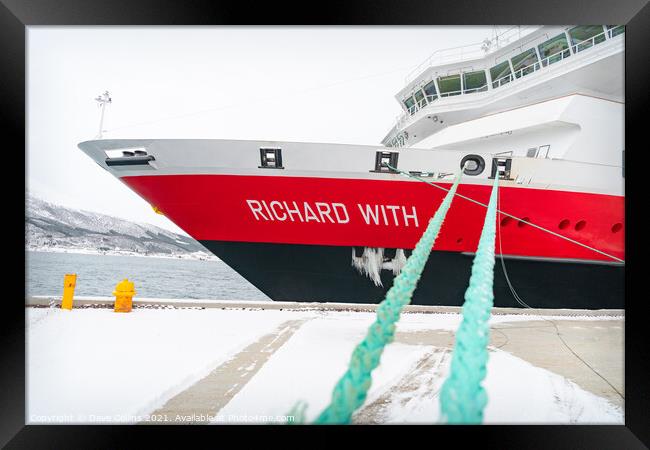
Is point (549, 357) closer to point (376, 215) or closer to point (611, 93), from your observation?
point (376, 215)

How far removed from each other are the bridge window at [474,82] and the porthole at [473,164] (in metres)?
1.82

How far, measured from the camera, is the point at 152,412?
77.2 inches

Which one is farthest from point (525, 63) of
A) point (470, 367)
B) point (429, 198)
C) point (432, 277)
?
point (470, 367)

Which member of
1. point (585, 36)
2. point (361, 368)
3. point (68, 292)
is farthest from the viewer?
point (585, 36)

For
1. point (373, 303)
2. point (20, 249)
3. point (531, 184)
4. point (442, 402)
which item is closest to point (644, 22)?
point (531, 184)

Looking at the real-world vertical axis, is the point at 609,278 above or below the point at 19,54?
below

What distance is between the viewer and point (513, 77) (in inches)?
181

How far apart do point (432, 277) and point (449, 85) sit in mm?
2782

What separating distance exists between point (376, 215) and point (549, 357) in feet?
6.13

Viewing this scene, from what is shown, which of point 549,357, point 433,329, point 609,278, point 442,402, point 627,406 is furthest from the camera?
point 609,278

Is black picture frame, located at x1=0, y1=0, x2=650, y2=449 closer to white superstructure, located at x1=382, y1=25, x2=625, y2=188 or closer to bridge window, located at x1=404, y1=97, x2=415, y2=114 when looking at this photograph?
white superstructure, located at x1=382, y1=25, x2=625, y2=188

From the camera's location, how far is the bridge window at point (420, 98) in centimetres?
527

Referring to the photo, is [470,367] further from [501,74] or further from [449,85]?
[501,74]

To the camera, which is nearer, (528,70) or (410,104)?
(528,70)
